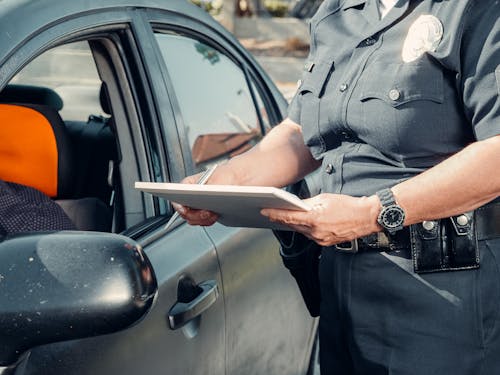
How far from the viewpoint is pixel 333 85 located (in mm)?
1868

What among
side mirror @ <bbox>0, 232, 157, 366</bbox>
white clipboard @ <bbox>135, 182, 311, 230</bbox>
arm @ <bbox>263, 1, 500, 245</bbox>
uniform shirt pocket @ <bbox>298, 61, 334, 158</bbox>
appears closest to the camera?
side mirror @ <bbox>0, 232, 157, 366</bbox>

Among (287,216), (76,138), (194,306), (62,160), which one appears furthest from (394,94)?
(76,138)

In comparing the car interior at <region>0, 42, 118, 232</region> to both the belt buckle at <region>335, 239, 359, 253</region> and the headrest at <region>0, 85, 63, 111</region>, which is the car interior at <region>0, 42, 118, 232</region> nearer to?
the headrest at <region>0, 85, 63, 111</region>

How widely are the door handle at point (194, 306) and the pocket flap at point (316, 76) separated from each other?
0.51m

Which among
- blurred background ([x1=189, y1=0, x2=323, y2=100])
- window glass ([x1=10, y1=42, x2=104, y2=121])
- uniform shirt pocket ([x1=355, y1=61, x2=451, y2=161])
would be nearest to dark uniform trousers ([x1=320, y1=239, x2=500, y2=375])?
uniform shirt pocket ([x1=355, y1=61, x2=451, y2=161])

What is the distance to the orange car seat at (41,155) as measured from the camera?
209 cm

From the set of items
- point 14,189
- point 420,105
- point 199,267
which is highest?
point 420,105

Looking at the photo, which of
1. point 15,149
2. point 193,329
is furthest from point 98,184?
point 193,329

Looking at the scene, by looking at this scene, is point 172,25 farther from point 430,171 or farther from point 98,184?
point 430,171

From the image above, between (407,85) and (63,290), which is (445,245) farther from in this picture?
(63,290)

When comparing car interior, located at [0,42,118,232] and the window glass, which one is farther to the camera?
the window glass

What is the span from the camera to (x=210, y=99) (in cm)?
254

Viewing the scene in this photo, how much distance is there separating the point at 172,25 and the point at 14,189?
68 centimetres

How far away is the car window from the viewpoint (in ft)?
7.72
